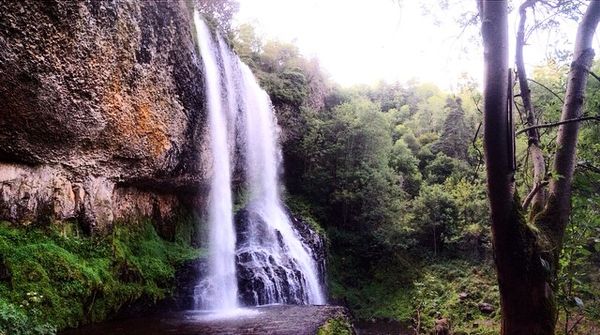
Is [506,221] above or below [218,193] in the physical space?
below

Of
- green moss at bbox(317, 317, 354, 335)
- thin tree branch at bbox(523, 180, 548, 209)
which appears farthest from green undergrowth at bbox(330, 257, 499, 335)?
thin tree branch at bbox(523, 180, 548, 209)

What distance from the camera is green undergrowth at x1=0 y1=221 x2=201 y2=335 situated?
782 cm

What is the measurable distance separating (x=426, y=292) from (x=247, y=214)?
7.20m

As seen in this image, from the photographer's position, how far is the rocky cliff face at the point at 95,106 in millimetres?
8492

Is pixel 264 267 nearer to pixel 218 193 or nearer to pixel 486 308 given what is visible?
pixel 218 193

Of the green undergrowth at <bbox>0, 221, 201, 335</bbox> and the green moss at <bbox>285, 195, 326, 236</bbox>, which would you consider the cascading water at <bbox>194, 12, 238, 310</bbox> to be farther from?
the green moss at <bbox>285, 195, 326, 236</bbox>

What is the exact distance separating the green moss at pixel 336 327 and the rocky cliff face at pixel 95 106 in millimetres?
6725

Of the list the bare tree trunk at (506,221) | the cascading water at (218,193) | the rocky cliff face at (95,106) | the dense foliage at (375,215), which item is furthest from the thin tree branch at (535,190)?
the dense foliage at (375,215)

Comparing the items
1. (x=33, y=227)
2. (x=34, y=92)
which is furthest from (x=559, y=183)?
(x=33, y=227)

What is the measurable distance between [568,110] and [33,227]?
10054 mm

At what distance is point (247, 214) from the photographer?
1641 cm

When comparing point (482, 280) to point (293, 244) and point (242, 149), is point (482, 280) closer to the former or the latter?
point (293, 244)

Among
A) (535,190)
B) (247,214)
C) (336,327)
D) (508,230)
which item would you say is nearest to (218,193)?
(247,214)

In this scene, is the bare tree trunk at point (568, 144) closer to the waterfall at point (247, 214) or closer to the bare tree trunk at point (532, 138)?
the bare tree trunk at point (532, 138)
